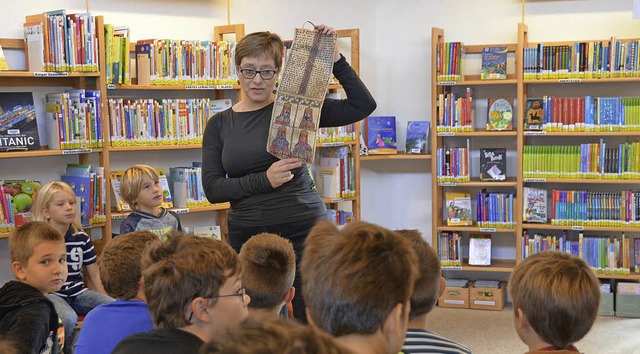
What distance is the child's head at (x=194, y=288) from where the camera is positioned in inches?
76.3

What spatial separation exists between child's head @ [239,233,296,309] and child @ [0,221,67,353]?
2.34 feet

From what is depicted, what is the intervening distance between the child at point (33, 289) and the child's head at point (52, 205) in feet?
3.33

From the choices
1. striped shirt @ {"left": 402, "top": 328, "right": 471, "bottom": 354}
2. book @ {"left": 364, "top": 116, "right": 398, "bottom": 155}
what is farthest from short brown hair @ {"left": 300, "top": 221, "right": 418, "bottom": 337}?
book @ {"left": 364, "top": 116, "right": 398, "bottom": 155}

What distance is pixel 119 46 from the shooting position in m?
4.80

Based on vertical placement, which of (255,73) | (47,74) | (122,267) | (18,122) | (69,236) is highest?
(47,74)

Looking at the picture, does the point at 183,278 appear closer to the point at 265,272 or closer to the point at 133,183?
the point at 265,272

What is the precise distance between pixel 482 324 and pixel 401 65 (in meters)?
2.17

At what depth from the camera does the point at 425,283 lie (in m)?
2.29

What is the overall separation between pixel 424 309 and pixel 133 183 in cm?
273

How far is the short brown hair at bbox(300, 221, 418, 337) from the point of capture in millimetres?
1479

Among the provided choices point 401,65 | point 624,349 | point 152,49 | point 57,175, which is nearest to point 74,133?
point 57,175

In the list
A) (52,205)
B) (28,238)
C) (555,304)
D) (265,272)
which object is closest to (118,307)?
(265,272)

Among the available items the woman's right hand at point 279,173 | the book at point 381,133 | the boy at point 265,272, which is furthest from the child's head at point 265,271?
the book at point 381,133

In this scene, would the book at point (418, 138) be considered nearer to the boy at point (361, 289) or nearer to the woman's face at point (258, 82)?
the woman's face at point (258, 82)
